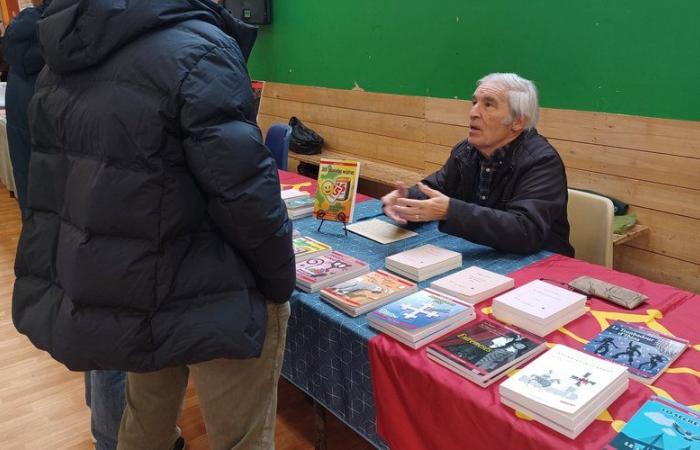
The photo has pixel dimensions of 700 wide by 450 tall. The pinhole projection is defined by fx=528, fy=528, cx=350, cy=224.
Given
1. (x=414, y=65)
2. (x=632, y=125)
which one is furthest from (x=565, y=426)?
(x=414, y=65)

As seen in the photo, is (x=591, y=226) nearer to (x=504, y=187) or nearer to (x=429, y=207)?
(x=504, y=187)

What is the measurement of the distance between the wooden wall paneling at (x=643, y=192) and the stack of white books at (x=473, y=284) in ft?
4.89

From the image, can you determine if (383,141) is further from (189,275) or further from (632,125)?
(189,275)

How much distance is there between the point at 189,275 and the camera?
1.06m

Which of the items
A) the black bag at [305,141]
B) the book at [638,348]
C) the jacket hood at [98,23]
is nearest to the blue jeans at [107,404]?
the jacket hood at [98,23]

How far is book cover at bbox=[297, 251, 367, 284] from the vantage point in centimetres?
164

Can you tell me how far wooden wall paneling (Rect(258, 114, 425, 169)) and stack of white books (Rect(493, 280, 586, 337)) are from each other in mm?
2549

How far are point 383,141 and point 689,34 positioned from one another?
87.5 inches

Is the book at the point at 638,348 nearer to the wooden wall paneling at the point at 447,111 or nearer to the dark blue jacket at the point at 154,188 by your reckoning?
the dark blue jacket at the point at 154,188

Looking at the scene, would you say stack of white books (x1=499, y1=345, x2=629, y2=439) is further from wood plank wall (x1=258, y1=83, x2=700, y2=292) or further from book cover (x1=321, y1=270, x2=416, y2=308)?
wood plank wall (x1=258, y1=83, x2=700, y2=292)

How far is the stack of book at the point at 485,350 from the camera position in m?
1.13

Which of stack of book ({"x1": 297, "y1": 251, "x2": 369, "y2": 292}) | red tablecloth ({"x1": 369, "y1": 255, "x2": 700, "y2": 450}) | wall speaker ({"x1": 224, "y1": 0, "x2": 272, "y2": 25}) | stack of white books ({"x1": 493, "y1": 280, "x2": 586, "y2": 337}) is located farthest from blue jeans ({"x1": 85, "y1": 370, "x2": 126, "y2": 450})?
wall speaker ({"x1": 224, "y1": 0, "x2": 272, "y2": 25})

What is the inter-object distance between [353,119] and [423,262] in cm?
294

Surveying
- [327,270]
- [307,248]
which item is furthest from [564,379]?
[307,248]
